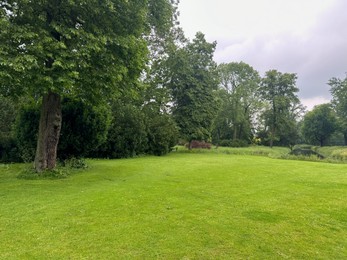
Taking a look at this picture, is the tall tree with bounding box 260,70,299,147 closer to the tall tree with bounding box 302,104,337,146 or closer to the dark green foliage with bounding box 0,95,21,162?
the tall tree with bounding box 302,104,337,146

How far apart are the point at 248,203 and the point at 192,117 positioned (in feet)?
62.1

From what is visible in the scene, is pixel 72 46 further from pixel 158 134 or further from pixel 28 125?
pixel 158 134

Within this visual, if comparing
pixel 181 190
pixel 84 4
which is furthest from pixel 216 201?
pixel 84 4

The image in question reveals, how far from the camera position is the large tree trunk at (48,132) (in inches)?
366

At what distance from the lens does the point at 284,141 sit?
4953 centimetres

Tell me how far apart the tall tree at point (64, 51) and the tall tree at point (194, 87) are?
15263 millimetres

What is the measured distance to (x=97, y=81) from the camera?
27.8 ft

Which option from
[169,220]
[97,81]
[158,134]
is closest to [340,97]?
[158,134]

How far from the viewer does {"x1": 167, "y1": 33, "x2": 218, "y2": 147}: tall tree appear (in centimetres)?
2470

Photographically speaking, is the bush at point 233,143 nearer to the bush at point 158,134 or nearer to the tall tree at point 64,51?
the bush at point 158,134

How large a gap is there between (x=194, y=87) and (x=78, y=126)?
1516cm

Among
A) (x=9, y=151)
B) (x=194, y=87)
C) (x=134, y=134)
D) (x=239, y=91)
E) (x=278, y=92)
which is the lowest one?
(x=9, y=151)

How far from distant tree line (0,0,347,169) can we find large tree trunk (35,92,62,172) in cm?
3

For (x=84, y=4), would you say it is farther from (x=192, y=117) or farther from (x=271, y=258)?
(x=192, y=117)
